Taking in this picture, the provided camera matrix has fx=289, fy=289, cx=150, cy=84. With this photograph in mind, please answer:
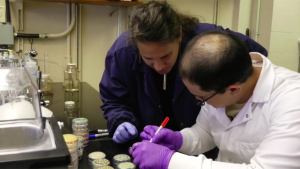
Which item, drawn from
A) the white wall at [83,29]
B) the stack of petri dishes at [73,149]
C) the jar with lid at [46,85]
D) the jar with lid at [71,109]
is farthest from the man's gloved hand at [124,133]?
the white wall at [83,29]

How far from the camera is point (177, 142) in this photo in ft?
3.97

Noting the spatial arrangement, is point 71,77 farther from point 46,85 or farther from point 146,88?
point 146,88

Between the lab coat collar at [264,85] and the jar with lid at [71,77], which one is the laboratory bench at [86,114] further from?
the lab coat collar at [264,85]

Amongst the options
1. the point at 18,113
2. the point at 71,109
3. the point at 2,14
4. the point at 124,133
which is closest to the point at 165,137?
the point at 124,133

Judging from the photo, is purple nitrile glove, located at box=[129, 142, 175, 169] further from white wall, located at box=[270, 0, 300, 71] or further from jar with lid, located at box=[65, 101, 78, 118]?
white wall, located at box=[270, 0, 300, 71]

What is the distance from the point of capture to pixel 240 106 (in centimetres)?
113

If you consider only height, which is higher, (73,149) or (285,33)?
(285,33)

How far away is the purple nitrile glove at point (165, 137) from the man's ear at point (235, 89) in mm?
326

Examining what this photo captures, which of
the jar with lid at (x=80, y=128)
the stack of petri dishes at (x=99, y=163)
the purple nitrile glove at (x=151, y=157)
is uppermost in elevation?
the jar with lid at (x=80, y=128)

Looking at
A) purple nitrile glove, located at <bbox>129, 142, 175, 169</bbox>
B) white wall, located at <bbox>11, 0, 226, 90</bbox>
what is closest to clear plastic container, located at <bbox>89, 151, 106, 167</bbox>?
purple nitrile glove, located at <bbox>129, 142, 175, 169</bbox>

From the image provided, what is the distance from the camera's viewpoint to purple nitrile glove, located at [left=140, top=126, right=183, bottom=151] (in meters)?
1.17

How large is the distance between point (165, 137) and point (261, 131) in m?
0.38

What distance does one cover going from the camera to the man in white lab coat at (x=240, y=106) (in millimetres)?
864

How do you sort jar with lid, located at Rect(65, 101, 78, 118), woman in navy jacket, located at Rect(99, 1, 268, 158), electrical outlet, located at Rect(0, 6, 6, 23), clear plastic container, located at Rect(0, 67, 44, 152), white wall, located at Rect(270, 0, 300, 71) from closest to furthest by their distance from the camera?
clear plastic container, located at Rect(0, 67, 44, 152), woman in navy jacket, located at Rect(99, 1, 268, 158), jar with lid, located at Rect(65, 101, 78, 118), electrical outlet, located at Rect(0, 6, 6, 23), white wall, located at Rect(270, 0, 300, 71)
